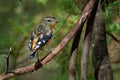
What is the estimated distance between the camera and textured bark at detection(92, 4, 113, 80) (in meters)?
A: 1.70

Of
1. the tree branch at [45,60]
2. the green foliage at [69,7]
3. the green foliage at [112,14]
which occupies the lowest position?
the tree branch at [45,60]

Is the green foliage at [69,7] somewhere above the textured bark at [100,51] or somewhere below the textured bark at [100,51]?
above

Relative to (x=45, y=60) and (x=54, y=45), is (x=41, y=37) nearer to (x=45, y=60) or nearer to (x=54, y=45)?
(x=45, y=60)

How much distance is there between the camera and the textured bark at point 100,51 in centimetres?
170

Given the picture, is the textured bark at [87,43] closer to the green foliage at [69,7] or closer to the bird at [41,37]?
the bird at [41,37]

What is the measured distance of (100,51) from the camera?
5.63 ft

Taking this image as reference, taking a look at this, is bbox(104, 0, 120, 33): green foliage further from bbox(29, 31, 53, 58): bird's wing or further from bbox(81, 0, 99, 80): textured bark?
bbox(29, 31, 53, 58): bird's wing

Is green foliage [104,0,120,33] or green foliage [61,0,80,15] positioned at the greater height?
green foliage [61,0,80,15]

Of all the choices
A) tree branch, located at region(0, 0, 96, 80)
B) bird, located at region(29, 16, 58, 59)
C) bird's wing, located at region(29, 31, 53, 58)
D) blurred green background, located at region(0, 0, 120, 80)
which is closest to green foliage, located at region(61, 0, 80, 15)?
blurred green background, located at region(0, 0, 120, 80)

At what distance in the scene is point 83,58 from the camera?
1.63 m

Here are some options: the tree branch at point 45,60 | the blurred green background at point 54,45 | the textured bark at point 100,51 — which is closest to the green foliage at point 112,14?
the textured bark at point 100,51

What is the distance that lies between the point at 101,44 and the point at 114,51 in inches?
38.7

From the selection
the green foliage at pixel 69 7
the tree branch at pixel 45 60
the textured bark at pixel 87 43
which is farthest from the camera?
the green foliage at pixel 69 7

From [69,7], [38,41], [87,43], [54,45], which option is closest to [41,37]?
[38,41]
